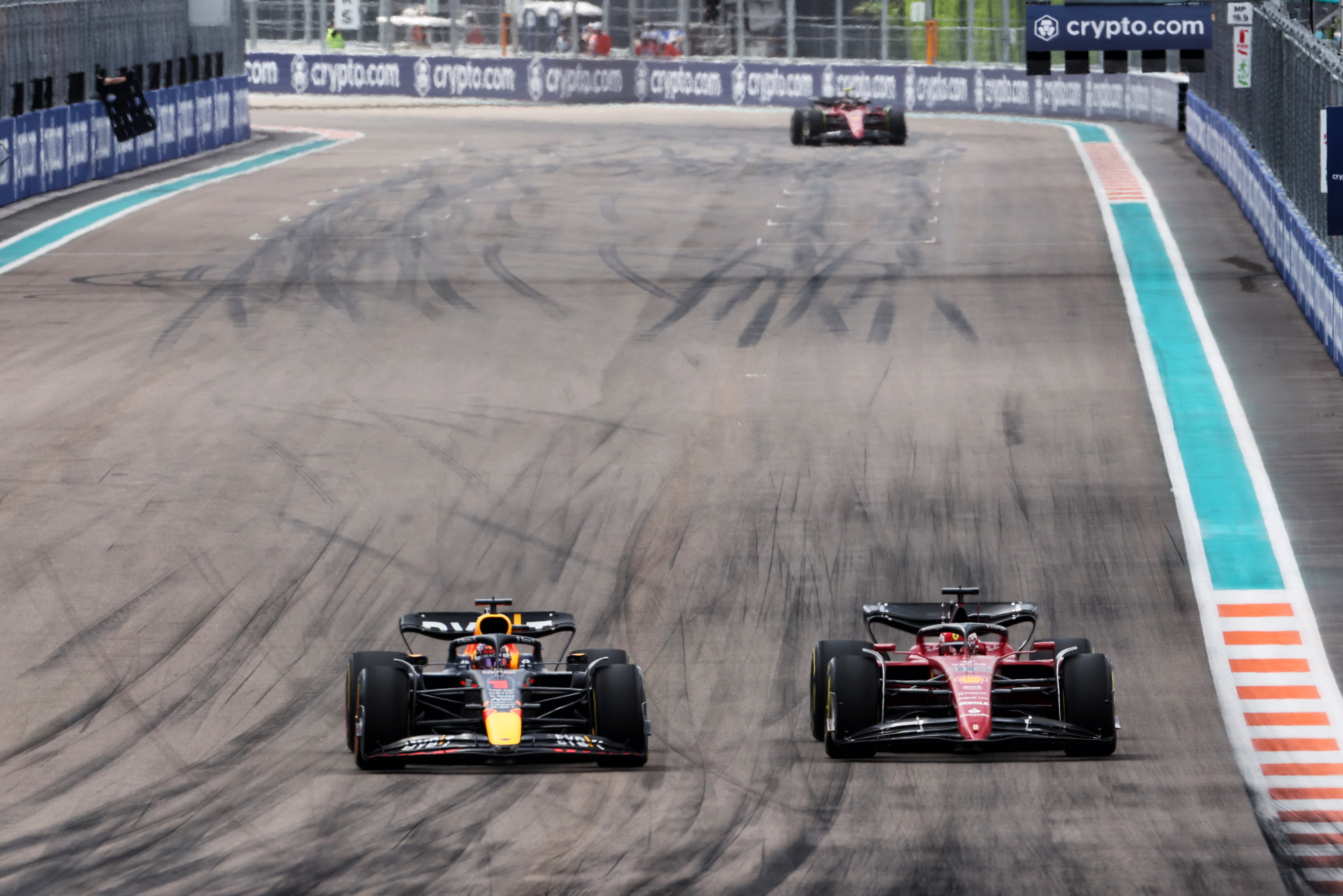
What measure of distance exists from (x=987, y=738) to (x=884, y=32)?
47.6 metres

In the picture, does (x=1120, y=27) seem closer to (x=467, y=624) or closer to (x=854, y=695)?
(x=467, y=624)

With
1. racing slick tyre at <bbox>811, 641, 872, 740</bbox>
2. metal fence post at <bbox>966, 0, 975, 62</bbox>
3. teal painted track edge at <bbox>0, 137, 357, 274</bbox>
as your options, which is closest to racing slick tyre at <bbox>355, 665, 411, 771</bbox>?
racing slick tyre at <bbox>811, 641, 872, 740</bbox>

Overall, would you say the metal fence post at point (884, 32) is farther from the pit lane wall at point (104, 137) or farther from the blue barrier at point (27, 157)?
the blue barrier at point (27, 157)

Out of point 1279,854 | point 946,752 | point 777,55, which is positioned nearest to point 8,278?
point 946,752

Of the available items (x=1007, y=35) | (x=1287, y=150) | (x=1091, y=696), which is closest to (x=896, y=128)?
(x=1007, y=35)

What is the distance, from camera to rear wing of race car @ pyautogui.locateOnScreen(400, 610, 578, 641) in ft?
36.9

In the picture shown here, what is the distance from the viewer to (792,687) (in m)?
12.5

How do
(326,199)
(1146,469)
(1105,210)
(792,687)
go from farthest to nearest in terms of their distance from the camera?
(326,199) < (1105,210) < (1146,469) < (792,687)

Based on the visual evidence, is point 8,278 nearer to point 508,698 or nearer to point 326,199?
point 326,199

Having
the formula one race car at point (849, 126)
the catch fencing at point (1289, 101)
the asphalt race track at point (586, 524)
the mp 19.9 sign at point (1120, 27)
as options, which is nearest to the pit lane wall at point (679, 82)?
the formula one race car at point (849, 126)

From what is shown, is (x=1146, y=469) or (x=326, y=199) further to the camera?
(x=326, y=199)

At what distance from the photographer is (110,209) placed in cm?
3178

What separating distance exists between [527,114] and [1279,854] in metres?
44.6

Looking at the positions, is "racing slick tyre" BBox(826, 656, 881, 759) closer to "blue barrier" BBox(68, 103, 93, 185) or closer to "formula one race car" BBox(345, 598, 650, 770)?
"formula one race car" BBox(345, 598, 650, 770)
